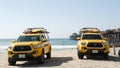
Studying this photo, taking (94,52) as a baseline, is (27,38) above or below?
above

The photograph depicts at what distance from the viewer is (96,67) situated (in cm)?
1733

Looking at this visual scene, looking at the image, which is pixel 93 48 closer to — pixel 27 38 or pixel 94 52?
pixel 94 52

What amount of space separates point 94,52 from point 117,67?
4.49 meters

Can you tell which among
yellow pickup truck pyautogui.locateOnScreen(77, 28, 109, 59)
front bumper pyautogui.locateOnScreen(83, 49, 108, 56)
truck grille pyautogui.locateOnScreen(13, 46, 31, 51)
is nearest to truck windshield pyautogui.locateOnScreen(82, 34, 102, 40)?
yellow pickup truck pyautogui.locateOnScreen(77, 28, 109, 59)

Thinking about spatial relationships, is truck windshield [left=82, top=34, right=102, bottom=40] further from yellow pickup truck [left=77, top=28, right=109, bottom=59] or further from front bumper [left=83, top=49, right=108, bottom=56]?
front bumper [left=83, top=49, right=108, bottom=56]

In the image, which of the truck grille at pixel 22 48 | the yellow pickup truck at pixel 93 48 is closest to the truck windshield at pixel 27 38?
the truck grille at pixel 22 48

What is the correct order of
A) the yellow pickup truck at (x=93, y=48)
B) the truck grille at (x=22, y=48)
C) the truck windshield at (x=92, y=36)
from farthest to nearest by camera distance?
1. the truck windshield at (x=92, y=36)
2. the yellow pickup truck at (x=93, y=48)
3. the truck grille at (x=22, y=48)

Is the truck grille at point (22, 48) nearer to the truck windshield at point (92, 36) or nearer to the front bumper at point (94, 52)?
the front bumper at point (94, 52)

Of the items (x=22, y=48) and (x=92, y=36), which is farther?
(x=92, y=36)

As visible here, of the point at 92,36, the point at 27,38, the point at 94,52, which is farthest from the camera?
the point at 92,36

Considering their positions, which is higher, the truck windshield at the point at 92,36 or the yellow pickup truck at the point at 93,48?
the truck windshield at the point at 92,36

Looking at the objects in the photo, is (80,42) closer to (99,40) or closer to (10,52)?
(99,40)

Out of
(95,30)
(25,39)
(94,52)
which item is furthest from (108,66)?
(95,30)

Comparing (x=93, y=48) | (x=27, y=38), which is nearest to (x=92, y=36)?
(x=93, y=48)
